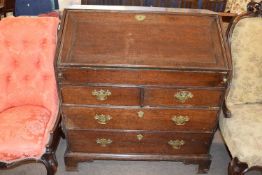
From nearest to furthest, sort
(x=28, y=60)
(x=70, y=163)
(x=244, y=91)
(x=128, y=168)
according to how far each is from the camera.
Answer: (x=28, y=60)
(x=244, y=91)
(x=70, y=163)
(x=128, y=168)

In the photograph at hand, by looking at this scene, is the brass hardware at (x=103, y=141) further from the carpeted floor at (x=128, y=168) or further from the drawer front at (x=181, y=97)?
the drawer front at (x=181, y=97)

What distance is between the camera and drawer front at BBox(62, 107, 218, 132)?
2.26 m

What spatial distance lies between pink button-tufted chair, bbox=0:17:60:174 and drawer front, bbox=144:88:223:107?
33.6 inches

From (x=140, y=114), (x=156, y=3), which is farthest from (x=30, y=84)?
(x=156, y=3)

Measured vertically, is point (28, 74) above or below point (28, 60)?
below

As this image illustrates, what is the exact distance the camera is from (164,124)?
234 centimetres

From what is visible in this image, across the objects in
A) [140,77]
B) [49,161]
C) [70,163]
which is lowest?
[70,163]

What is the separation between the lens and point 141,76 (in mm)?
2062

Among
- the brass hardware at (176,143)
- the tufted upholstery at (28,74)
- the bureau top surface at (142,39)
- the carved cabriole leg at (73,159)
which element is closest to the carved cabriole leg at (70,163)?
the carved cabriole leg at (73,159)

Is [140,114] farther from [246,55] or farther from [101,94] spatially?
[246,55]

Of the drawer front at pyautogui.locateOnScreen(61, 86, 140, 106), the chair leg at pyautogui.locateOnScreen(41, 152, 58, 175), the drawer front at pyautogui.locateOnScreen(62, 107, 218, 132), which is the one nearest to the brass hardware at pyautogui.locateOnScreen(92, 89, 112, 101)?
the drawer front at pyautogui.locateOnScreen(61, 86, 140, 106)

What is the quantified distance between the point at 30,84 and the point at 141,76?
3.41 feet

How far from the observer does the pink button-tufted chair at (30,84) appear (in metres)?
2.22

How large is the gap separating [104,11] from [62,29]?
0.38 m
